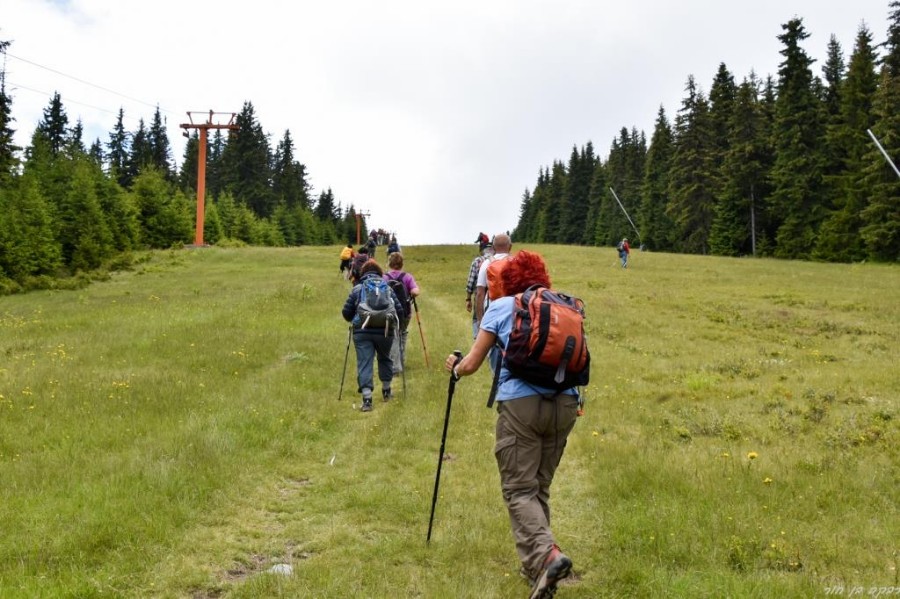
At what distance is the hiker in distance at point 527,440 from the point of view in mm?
4301

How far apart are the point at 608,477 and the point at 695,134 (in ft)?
201

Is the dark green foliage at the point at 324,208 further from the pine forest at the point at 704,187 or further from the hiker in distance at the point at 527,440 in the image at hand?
the hiker in distance at the point at 527,440

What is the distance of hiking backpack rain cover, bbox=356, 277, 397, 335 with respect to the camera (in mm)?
9852

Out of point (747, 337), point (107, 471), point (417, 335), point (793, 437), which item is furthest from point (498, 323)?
point (747, 337)

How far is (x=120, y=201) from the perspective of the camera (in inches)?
1887

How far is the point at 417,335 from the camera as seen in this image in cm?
1722

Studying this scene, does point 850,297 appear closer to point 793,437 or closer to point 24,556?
point 793,437

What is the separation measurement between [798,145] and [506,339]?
55304 mm

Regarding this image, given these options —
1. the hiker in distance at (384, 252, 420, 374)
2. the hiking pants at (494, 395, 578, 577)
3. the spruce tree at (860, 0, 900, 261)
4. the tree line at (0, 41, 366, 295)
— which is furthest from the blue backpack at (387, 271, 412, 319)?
the spruce tree at (860, 0, 900, 261)

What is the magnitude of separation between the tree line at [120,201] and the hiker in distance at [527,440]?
3301 centimetres

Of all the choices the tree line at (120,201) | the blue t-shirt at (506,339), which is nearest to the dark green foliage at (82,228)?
the tree line at (120,201)

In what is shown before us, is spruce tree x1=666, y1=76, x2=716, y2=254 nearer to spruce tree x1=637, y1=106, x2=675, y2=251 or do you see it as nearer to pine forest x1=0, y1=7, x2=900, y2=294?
pine forest x1=0, y1=7, x2=900, y2=294

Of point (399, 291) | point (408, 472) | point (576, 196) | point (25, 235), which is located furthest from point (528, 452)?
point (576, 196)

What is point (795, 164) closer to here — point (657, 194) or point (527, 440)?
point (657, 194)
